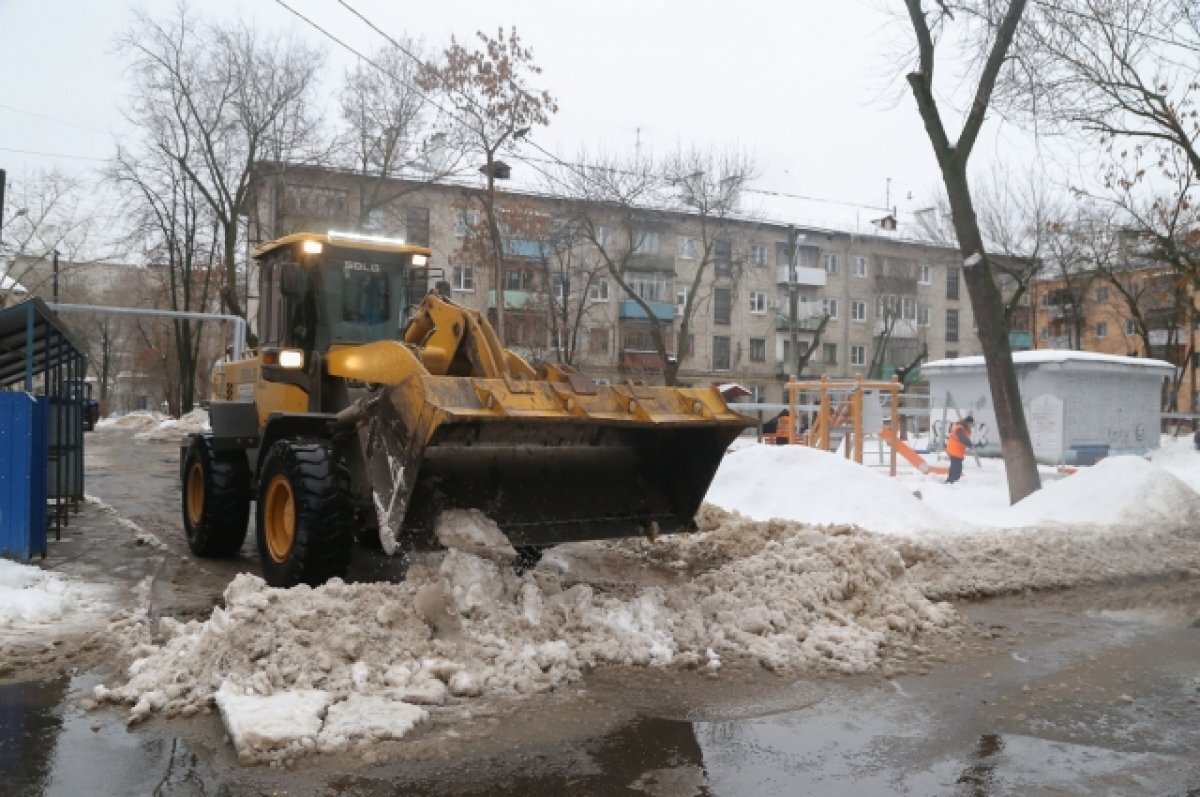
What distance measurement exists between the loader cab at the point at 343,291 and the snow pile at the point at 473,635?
213cm

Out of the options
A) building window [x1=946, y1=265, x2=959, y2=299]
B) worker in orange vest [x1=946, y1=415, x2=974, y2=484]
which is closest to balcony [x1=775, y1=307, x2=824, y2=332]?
building window [x1=946, y1=265, x2=959, y2=299]

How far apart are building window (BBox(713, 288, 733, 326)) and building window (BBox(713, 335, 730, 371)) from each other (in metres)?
0.93

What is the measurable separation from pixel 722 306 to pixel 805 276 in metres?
5.12

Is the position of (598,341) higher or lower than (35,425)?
higher

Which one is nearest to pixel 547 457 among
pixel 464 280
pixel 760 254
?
pixel 464 280

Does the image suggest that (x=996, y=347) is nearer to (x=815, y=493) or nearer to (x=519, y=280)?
(x=815, y=493)

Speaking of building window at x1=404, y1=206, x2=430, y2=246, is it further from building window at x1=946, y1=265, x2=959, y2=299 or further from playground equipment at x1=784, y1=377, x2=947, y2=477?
building window at x1=946, y1=265, x2=959, y2=299

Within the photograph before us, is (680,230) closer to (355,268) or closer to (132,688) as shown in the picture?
(355,268)

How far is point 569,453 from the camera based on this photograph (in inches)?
283

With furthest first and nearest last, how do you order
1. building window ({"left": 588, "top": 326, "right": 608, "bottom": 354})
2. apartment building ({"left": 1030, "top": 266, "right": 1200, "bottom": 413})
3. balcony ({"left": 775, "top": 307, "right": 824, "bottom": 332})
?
1. balcony ({"left": 775, "top": 307, "right": 824, "bottom": 332})
2. building window ({"left": 588, "top": 326, "right": 608, "bottom": 354})
3. apartment building ({"left": 1030, "top": 266, "right": 1200, "bottom": 413})

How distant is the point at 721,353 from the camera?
53.6 metres

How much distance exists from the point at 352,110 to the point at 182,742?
27.4 metres

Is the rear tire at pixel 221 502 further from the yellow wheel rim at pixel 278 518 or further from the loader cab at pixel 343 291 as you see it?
the yellow wheel rim at pixel 278 518

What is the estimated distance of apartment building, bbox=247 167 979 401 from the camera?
3189 cm
